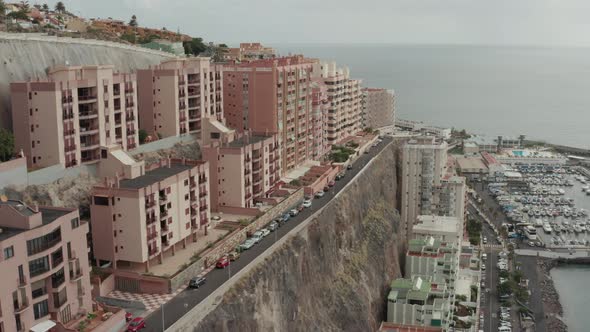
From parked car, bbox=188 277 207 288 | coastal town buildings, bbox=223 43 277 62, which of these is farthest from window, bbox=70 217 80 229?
coastal town buildings, bbox=223 43 277 62

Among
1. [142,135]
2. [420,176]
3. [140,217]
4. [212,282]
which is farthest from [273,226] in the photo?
[420,176]

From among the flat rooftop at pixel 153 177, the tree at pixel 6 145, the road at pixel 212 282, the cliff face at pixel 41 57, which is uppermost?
the cliff face at pixel 41 57

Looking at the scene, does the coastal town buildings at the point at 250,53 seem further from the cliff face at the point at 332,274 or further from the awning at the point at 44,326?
the awning at the point at 44,326

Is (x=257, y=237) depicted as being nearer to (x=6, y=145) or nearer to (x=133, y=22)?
(x=6, y=145)

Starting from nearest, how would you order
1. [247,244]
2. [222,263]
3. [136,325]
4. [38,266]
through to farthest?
[38,266], [136,325], [222,263], [247,244]

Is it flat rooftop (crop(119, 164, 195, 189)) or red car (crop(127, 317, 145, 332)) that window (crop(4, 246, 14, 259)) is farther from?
flat rooftop (crop(119, 164, 195, 189))

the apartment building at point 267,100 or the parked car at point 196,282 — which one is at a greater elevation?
the apartment building at point 267,100

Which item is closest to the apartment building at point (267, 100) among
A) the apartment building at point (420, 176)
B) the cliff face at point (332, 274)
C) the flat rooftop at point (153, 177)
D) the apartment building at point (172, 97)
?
the apartment building at point (172, 97)
